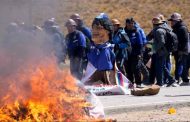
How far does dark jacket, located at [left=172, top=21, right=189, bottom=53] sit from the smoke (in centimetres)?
685

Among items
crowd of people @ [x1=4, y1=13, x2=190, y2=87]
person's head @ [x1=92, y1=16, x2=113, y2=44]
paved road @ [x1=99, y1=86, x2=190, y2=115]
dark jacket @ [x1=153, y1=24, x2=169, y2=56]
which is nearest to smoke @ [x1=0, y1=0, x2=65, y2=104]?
paved road @ [x1=99, y1=86, x2=190, y2=115]

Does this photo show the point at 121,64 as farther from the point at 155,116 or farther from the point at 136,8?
the point at 136,8

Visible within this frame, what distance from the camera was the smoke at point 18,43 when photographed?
7160mm

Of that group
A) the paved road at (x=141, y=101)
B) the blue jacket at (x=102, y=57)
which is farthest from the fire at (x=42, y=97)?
the blue jacket at (x=102, y=57)

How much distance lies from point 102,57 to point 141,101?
5.83 ft

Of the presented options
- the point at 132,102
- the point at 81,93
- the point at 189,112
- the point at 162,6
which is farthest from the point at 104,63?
the point at 162,6

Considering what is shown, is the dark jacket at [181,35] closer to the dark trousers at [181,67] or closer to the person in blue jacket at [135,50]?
the dark trousers at [181,67]

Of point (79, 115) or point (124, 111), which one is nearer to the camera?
point (79, 115)

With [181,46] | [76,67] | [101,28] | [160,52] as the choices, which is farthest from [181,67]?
[101,28]

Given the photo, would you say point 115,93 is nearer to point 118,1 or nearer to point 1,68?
point 1,68

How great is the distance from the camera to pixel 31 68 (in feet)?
25.0

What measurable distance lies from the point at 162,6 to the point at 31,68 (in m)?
30.5

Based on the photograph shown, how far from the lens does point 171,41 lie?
562 inches

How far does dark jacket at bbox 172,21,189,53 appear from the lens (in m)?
14.6
